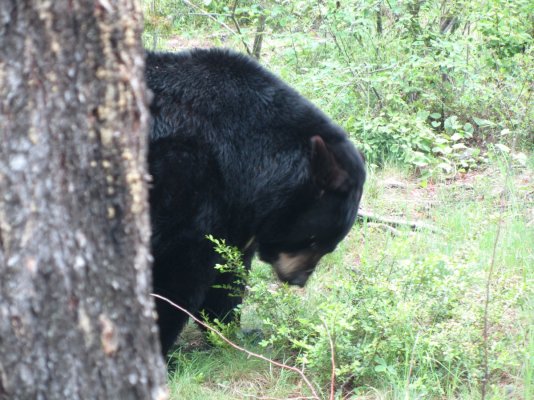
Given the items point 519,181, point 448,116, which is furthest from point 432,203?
point 448,116

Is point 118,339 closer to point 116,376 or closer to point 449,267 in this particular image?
point 116,376

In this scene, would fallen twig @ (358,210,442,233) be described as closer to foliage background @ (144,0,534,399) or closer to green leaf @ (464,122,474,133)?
foliage background @ (144,0,534,399)

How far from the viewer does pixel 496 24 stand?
310 inches

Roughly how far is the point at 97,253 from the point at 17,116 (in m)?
0.39

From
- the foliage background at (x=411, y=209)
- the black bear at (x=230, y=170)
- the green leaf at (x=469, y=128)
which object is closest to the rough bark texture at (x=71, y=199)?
the foliage background at (x=411, y=209)

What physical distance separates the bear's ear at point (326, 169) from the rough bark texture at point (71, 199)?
91.5 inches

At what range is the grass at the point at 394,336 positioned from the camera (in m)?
4.14

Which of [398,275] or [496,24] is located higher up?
[496,24]

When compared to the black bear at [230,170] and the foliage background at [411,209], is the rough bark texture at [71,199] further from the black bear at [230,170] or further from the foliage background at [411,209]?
the black bear at [230,170]

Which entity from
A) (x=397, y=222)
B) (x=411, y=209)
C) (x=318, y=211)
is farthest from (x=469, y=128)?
(x=318, y=211)

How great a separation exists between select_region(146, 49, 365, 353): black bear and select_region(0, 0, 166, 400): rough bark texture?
2163 mm

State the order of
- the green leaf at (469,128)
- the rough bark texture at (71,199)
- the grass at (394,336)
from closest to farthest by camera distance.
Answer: the rough bark texture at (71,199)
the grass at (394,336)
the green leaf at (469,128)

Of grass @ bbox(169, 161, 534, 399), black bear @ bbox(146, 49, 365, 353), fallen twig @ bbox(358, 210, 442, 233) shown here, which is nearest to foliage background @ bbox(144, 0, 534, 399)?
grass @ bbox(169, 161, 534, 399)

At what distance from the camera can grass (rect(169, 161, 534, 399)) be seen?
13.6ft
